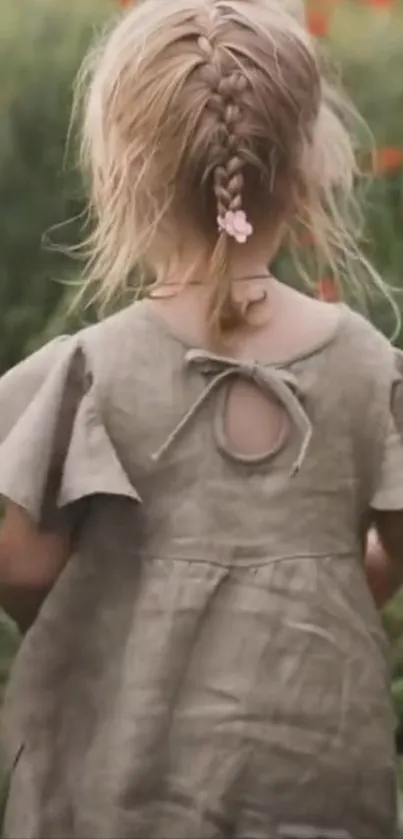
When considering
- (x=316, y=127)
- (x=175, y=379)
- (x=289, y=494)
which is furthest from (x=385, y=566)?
(x=316, y=127)

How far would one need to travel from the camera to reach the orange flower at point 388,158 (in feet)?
9.18

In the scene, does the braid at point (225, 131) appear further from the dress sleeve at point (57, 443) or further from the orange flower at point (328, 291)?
the orange flower at point (328, 291)

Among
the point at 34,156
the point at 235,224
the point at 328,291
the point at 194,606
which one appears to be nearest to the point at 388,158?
the point at 328,291

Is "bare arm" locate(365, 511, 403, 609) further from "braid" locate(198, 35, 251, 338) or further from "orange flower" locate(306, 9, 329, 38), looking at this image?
"orange flower" locate(306, 9, 329, 38)

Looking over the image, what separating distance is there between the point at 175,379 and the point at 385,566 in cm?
36

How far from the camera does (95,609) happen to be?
1869 mm

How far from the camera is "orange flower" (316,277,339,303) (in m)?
2.60

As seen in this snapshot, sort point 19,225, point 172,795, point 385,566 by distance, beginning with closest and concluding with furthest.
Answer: point 172,795
point 385,566
point 19,225

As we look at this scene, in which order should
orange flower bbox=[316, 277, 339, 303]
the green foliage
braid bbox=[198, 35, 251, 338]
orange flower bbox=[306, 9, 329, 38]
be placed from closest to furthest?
braid bbox=[198, 35, 251, 338], orange flower bbox=[316, 277, 339, 303], the green foliage, orange flower bbox=[306, 9, 329, 38]

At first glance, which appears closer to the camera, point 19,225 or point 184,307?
point 184,307

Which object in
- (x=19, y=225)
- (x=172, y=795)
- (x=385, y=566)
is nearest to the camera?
(x=172, y=795)

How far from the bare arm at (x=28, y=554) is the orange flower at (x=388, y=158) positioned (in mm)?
1104

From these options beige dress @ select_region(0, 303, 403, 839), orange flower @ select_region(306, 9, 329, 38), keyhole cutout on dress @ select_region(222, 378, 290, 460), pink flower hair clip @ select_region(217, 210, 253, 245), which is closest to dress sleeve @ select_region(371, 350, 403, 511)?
beige dress @ select_region(0, 303, 403, 839)

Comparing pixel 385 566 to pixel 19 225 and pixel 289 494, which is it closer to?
pixel 289 494
